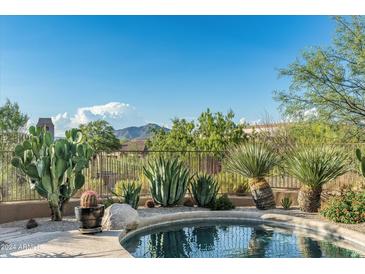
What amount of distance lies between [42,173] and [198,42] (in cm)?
A: 1921

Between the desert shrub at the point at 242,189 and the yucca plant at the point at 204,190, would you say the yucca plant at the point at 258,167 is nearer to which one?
the yucca plant at the point at 204,190

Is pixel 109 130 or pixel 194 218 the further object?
pixel 109 130

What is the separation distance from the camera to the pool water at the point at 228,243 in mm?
6039

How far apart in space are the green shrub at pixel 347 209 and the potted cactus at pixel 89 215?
184 inches

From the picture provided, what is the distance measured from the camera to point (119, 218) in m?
7.08

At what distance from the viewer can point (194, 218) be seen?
8.73 metres

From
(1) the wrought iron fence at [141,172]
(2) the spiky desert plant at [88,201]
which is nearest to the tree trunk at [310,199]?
(1) the wrought iron fence at [141,172]

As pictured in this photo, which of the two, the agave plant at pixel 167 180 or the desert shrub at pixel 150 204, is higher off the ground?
the agave plant at pixel 167 180

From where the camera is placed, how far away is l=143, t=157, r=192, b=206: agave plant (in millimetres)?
9578

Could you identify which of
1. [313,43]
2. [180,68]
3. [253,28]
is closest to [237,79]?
[180,68]

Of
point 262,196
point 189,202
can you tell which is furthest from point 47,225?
point 262,196

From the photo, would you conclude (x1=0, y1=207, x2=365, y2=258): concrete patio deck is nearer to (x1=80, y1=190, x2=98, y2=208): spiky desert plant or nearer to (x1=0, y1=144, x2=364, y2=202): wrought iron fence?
(x1=80, y1=190, x2=98, y2=208): spiky desert plant

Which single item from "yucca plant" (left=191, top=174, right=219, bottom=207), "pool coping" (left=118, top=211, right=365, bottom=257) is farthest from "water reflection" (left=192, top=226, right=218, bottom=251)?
"yucca plant" (left=191, top=174, right=219, bottom=207)
